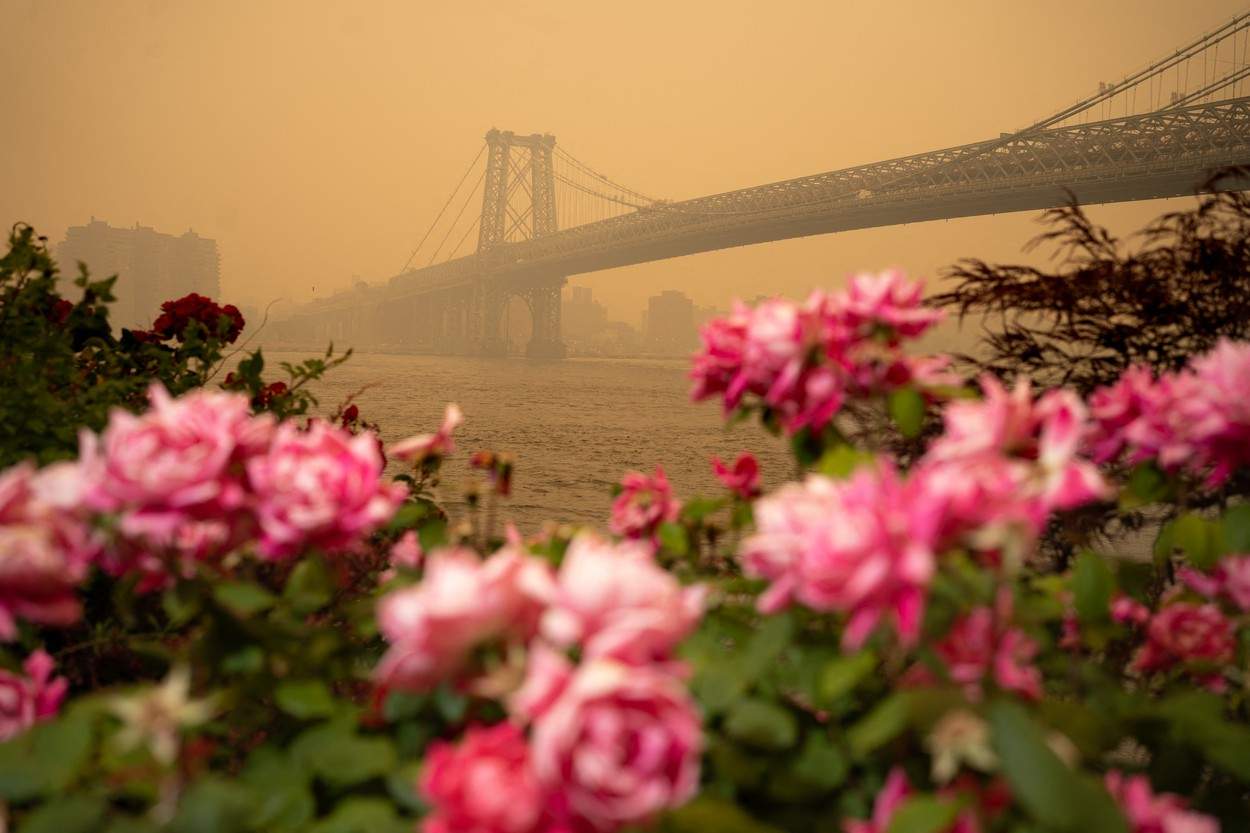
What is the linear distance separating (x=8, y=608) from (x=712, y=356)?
22.3 inches

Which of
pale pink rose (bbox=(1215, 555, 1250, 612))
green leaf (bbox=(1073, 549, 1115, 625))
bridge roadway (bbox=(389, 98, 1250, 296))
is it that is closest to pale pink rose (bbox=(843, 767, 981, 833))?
green leaf (bbox=(1073, 549, 1115, 625))

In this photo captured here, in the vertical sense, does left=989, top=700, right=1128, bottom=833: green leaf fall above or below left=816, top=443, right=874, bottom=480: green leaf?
below

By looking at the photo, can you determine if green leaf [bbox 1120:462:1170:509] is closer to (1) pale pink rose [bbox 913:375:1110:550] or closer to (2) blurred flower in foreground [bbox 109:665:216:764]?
(1) pale pink rose [bbox 913:375:1110:550]

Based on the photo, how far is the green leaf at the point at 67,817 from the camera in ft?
1.49

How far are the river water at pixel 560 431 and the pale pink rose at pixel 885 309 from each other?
1.20 ft

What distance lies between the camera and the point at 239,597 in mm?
582

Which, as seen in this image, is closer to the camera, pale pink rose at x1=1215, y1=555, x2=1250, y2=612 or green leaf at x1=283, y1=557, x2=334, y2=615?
green leaf at x1=283, y1=557, x2=334, y2=615

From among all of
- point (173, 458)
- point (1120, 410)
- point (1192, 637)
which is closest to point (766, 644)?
point (173, 458)

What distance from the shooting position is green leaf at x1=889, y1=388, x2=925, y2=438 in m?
0.74

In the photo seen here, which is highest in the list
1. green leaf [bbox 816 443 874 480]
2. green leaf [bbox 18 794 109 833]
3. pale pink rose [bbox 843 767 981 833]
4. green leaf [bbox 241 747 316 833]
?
green leaf [bbox 816 443 874 480]

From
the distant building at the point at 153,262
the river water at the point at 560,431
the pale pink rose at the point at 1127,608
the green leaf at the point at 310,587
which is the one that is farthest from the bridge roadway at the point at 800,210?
the green leaf at the point at 310,587

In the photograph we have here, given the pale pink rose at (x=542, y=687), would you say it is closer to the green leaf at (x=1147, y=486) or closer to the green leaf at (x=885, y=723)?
the green leaf at (x=885, y=723)

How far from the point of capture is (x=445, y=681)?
1.55 feet

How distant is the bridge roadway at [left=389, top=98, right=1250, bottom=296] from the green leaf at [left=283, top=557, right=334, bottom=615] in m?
8.79
